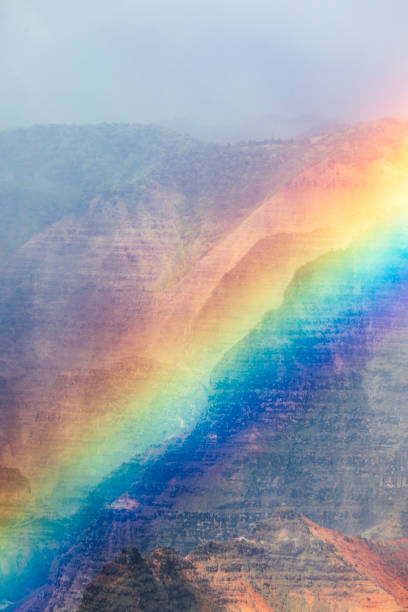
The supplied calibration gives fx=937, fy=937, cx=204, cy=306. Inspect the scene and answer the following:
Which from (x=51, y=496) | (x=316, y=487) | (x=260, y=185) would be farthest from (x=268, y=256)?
(x=51, y=496)

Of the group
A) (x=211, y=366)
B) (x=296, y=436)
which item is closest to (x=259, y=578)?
(x=296, y=436)

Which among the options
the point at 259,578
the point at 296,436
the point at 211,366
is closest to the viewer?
the point at 259,578

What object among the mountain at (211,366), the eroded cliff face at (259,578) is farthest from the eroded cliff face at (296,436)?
the eroded cliff face at (259,578)

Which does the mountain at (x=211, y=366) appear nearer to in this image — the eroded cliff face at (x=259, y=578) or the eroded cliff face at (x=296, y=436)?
the eroded cliff face at (x=296, y=436)

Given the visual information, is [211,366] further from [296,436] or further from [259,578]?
[259,578]

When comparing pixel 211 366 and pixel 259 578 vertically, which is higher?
pixel 211 366

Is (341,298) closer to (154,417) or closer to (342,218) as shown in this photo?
(342,218)
